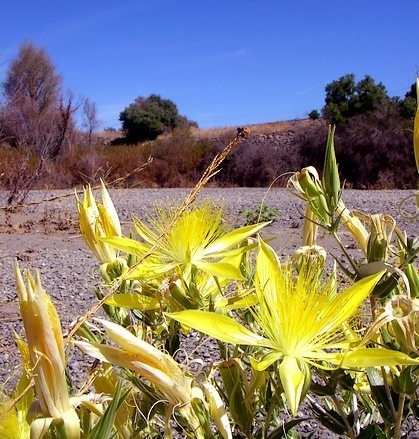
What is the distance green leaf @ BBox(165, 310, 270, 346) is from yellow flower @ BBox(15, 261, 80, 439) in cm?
12

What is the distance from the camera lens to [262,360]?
613 millimetres

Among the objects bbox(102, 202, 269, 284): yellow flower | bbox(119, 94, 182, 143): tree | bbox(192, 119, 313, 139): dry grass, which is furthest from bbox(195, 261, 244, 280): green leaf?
bbox(119, 94, 182, 143): tree

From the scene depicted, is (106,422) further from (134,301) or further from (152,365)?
(134,301)

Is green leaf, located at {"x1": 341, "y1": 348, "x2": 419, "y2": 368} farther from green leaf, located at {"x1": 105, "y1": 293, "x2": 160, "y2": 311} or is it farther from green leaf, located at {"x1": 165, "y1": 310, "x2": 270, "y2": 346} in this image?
green leaf, located at {"x1": 105, "y1": 293, "x2": 160, "y2": 311}

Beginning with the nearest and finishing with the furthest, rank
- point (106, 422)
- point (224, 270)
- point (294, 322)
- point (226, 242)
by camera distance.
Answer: point (106, 422)
point (294, 322)
point (224, 270)
point (226, 242)

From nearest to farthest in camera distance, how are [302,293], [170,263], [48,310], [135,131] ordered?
[48,310], [302,293], [170,263], [135,131]

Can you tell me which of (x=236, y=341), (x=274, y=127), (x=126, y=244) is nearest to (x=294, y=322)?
(x=236, y=341)

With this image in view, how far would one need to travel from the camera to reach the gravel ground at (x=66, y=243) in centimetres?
376

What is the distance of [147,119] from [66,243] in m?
21.4

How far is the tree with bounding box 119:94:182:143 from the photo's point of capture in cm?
2764

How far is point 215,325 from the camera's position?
1.99ft

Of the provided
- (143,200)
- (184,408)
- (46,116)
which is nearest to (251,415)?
(184,408)

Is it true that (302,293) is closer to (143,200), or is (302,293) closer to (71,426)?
(71,426)

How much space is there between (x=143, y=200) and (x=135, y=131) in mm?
18429
